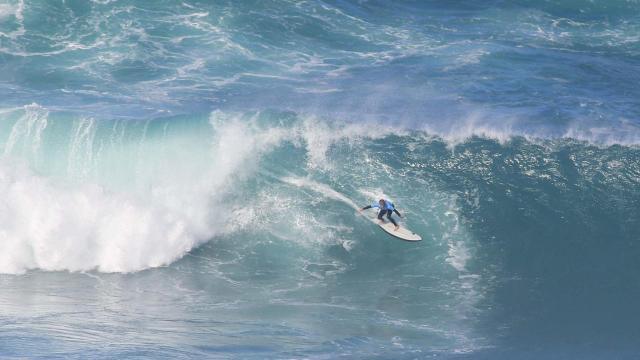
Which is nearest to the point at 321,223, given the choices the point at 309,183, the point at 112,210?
the point at 309,183

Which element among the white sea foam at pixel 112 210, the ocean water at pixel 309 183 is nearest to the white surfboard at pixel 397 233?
the ocean water at pixel 309 183

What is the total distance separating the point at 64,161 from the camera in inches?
1093

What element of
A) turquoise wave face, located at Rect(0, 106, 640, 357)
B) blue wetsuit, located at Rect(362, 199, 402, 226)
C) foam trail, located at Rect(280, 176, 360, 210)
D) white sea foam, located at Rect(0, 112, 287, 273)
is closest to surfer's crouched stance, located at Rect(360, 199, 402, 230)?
blue wetsuit, located at Rect(362, 199, 402, 226)

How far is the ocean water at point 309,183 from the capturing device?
21.2 metres

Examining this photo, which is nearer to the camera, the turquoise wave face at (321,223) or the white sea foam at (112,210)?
the turquoise wave face at (321,223)

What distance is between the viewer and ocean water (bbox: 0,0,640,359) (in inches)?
835

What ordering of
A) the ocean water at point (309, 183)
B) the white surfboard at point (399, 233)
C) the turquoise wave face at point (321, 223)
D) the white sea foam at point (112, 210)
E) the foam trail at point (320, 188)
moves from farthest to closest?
the foam trail at point (320, 188)
the white sea foam at point (112, 210)
the white surfboard at point (399, 233)
the turquoise wave face at point (321, 223)
the ocean water at point (309, 183)

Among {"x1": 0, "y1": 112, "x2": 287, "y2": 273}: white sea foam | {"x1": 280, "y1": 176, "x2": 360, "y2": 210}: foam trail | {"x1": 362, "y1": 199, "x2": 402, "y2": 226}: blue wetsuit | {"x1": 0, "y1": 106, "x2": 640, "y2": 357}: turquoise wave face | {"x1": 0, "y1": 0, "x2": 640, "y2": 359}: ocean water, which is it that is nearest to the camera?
{"x1": 0, "y1": 0, "x2": 640, "y2": 359}: ocean water

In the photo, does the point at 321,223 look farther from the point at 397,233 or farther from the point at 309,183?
the point at 397,233

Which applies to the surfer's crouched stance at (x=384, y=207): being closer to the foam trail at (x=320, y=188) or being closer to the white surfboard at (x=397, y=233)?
the white surfboard at (x=397, y=233)

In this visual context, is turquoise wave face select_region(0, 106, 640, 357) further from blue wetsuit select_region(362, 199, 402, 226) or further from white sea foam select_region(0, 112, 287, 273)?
blue wetsuit select_region(362, 199, 402, 226)

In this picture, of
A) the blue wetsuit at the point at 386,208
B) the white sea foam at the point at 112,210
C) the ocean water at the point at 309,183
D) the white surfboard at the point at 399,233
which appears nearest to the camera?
the ocean water at the point at 309,183

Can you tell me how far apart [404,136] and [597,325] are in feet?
29.5

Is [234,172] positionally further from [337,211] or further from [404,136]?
[404,136]
